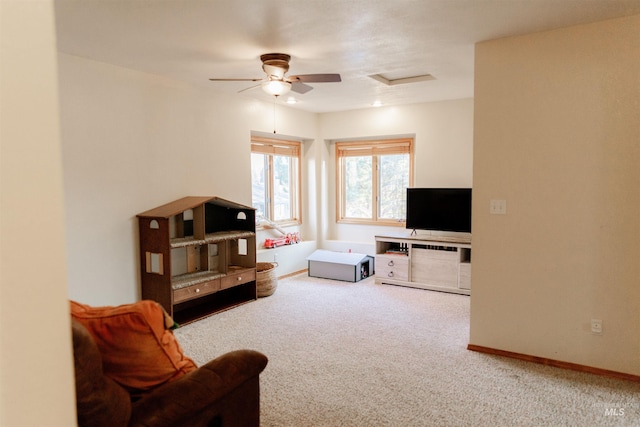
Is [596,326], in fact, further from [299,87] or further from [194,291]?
[194,291]

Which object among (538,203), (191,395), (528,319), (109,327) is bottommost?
(528,319)

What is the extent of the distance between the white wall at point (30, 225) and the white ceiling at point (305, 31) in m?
1.92

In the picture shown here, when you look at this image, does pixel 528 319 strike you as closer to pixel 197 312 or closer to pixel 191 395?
pixel 191 395

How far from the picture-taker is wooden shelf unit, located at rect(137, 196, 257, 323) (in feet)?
12.9

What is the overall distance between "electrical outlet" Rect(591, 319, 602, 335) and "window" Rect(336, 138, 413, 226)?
3423 millimetres

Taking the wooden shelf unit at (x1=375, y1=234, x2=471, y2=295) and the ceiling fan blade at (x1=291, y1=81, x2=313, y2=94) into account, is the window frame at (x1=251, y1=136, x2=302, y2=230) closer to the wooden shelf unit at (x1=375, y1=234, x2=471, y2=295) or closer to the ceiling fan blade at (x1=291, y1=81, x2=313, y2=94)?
the wooden shelf unit at (x1=375, y1=234, x2=471, y2=295)

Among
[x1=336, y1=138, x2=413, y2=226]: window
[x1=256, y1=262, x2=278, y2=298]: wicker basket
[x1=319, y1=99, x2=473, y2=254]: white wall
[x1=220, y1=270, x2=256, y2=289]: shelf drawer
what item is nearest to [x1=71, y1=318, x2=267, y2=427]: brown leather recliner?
[x1=220, y1=270, x2=256, y2=289]: shelf drawer

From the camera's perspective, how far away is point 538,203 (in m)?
3.12

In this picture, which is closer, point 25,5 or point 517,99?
point 25,5

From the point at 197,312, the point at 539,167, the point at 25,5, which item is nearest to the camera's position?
the point at 25,5

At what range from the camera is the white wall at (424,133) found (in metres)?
5.52

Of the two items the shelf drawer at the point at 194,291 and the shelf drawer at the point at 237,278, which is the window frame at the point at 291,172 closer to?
the shelf drawer at the point at 237,278

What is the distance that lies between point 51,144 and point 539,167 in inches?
123

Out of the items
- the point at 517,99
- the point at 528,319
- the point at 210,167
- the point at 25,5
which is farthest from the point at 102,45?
the point at 528,319
